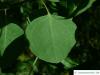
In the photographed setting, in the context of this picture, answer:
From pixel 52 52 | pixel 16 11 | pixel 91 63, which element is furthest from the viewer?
pixel 91 63

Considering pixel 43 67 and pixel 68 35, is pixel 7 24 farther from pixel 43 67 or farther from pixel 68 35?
pixel 43 67

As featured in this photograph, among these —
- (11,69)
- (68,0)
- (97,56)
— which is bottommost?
(97,56)

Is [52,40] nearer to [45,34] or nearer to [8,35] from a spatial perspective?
[45,34]

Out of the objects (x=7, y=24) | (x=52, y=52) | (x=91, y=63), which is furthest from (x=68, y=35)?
(x=91, y=63)
